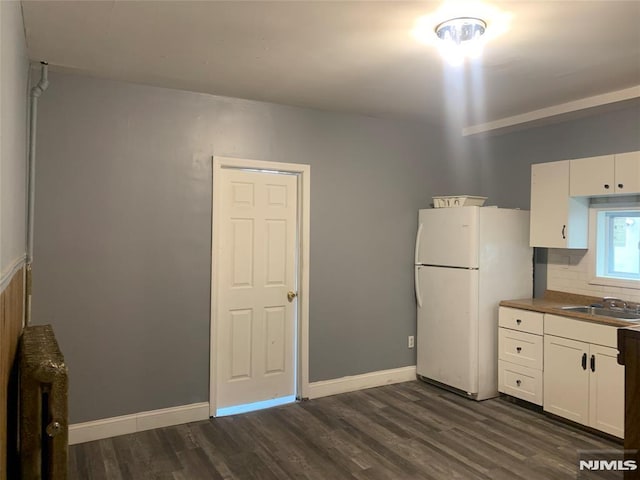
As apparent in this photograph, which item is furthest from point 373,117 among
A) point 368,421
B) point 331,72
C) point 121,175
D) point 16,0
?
point 16,0

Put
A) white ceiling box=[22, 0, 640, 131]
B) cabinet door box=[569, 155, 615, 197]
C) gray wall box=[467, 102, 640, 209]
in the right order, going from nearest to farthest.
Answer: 1. white ceiling box=[22, 0, 640, 131]
2. cabinet door box=[569, 155, 615, 197]
3. gray wall box=[467, 102, 640, 209]

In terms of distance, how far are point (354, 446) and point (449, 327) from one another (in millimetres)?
1565

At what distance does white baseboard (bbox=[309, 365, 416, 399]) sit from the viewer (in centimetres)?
420

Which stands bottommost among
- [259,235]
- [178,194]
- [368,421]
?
[368,421]

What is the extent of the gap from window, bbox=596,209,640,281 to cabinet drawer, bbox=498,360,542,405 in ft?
3.43

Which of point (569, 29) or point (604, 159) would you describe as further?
point (604, 159)

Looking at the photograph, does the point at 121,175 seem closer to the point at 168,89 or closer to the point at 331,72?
the point at 168,89

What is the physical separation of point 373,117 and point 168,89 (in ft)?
6.18

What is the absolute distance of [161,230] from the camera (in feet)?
11.6

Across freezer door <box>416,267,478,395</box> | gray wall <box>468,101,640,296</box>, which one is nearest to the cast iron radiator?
freezer door <box>416,267,478,395</box>

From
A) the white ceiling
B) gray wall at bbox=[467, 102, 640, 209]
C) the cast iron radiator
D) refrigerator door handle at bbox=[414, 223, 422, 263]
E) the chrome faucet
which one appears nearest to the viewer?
the cast iron radiator

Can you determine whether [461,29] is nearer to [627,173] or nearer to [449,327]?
[627,173]

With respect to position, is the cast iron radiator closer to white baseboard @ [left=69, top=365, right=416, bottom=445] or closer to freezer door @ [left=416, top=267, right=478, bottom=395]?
white baseboard @ [left=69, top=365, right=416, bottom=445]

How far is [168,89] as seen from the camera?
3.55m
